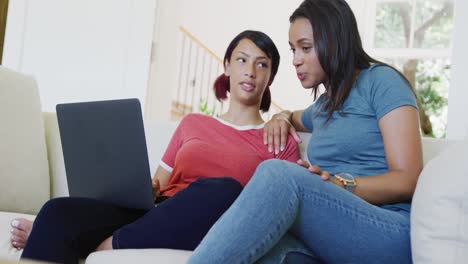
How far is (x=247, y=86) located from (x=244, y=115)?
0.11 meters

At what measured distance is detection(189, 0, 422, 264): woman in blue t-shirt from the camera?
1127 millimetres

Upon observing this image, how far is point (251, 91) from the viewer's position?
206 cm

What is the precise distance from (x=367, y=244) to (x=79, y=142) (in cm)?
81

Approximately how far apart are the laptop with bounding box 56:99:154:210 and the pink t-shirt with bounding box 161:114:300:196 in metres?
0.37

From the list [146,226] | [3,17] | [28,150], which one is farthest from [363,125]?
[3,17]

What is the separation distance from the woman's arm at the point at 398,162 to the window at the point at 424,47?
574 centimetres

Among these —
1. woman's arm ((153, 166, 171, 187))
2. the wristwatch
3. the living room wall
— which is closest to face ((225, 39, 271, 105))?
woman's arm ((153, 166, 171, 187))

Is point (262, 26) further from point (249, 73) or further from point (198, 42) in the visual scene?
point (249, 73)

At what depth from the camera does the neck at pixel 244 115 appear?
2088 millimetres

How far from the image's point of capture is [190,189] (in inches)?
55.7

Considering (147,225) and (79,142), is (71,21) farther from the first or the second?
(147,225)

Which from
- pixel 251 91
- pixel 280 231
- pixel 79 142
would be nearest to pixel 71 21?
pixel 251 91

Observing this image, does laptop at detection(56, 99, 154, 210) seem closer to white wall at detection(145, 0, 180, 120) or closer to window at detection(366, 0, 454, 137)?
white wall at detection(145, 0, 180, 120)

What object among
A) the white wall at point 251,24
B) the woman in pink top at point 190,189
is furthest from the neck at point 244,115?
the white wall at point 251,24
